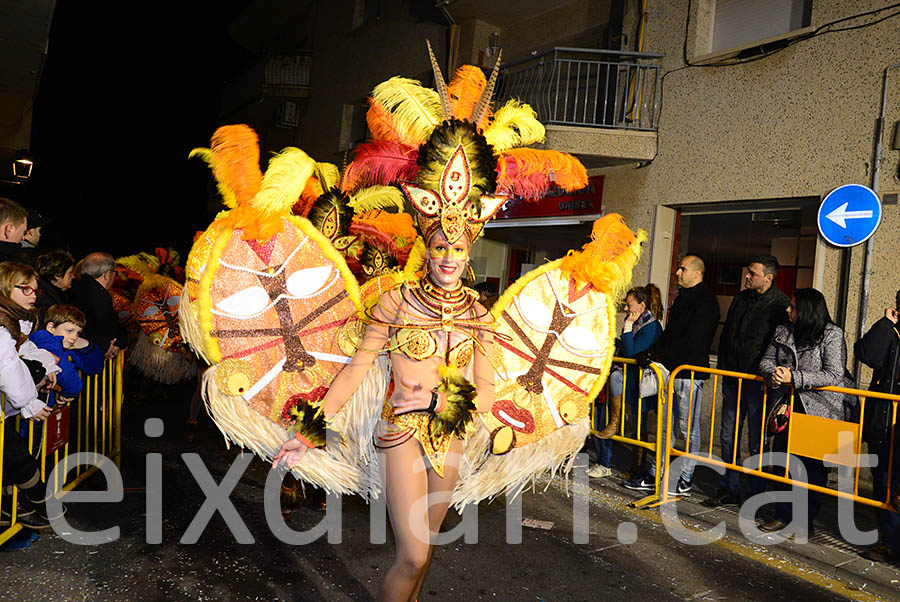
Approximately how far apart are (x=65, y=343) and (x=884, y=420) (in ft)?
18.1

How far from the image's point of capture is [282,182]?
120 inches

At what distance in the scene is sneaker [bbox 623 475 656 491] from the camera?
Result: 19.2 feet

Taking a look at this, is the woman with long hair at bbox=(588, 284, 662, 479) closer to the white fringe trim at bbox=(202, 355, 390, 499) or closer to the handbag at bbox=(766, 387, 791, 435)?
the handbag at bbox=(766, 387, 791, 435)

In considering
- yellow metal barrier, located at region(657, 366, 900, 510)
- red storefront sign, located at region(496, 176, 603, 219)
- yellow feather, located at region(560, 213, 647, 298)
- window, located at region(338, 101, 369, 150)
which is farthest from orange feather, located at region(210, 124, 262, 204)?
window, located at region(338, 101, 369, 150)

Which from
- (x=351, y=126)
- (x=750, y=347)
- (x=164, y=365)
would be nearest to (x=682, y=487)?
(x=750, y=347)

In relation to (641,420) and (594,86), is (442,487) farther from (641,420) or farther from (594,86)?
(594,86)

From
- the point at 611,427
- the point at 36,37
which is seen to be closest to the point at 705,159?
the point at 611,427

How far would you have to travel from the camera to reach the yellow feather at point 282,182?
9.93 feet

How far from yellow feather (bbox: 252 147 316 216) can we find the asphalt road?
201 centimetres

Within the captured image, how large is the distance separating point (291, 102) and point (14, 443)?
1505 centimetres

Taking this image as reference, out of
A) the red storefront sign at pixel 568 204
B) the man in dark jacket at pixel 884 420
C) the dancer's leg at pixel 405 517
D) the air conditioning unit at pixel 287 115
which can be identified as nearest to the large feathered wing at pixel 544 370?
the dancer's leg at pixel 405 517

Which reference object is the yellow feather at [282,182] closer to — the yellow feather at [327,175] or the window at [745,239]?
the yellow feather at [327,175]

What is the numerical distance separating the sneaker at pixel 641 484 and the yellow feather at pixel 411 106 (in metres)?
4.09

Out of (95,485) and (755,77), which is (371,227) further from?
(755,77)
